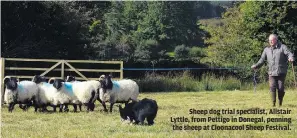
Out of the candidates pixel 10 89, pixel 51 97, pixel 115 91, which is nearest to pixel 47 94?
pixel 51 97

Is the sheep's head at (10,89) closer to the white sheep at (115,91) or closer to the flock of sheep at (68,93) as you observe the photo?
the flock of sheep at (68,93)

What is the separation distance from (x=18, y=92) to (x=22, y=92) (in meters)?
0.11

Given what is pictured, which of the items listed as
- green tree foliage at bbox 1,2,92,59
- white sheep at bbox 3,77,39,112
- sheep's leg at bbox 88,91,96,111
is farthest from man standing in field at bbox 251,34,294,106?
green tree foliage at bbox 1,2,92,59

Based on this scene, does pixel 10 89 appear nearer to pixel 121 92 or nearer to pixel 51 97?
pixel 51 97

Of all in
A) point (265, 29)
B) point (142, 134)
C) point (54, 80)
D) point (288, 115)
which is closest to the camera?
point (142, 134)

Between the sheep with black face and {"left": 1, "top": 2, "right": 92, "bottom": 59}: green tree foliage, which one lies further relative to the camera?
{"left": 1, "top": 2, "right": 92, "bottom": 59}: green tree foliage

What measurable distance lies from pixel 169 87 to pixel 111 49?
3292 cm

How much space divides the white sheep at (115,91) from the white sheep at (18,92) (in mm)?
1848

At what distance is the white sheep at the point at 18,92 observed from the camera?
14633 mm

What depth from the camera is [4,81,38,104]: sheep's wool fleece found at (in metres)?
14.7

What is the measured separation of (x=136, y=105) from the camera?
10.2 meters

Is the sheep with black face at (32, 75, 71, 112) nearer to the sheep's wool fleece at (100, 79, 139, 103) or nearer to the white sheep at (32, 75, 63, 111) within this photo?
the white sheep at (32, 75, 63, 111)

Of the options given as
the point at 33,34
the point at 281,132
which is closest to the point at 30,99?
the point at 281,132

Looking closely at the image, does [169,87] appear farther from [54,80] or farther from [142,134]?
[142,134]
